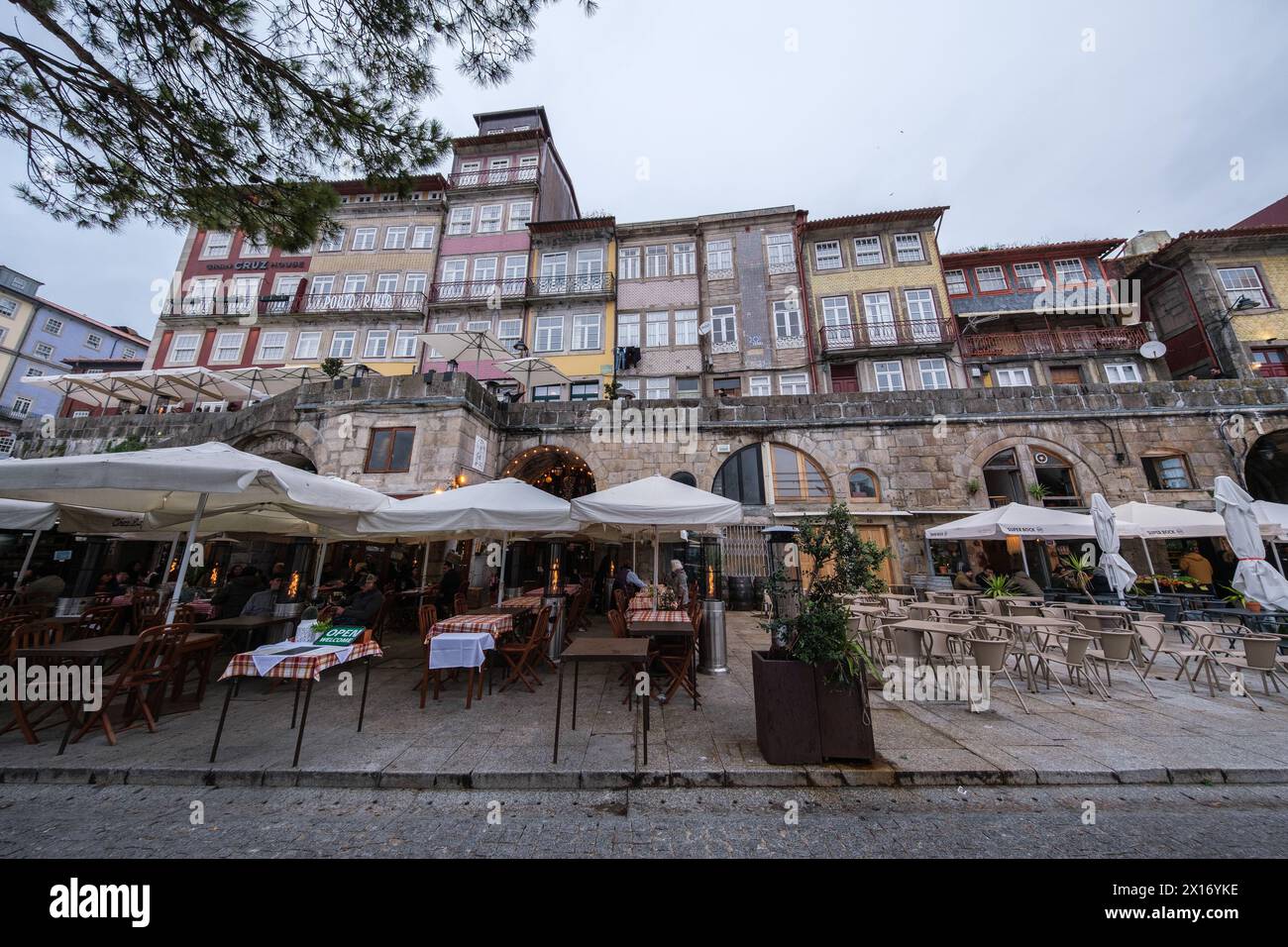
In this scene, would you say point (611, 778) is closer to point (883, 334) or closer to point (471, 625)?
point (471, 625)

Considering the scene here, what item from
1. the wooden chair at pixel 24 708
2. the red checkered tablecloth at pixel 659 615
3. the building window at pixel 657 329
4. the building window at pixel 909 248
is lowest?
the wooden chair at pixel 24 708

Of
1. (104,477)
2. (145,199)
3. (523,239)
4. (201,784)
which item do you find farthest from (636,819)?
(523,239)

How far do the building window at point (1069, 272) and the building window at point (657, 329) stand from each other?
17996 mm

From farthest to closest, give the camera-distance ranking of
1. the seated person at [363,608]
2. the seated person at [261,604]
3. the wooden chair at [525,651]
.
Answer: the seated person at [261,604] → the seated person at [363,608] → the wooden chair at [525,651]

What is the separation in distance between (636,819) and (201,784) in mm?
3444

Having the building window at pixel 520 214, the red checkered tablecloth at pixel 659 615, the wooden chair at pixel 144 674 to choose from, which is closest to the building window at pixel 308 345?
the building window at pixel 520 214

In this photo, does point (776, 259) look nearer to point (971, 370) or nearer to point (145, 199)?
point (971, 370)

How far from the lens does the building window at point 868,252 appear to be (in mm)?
20312

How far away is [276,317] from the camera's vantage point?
20.8m

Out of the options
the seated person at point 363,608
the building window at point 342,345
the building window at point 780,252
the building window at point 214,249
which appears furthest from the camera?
the building window at point 214,249

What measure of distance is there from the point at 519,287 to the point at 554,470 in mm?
9718

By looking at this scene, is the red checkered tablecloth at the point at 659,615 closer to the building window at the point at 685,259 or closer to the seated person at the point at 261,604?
the seated person at the point at 261,604

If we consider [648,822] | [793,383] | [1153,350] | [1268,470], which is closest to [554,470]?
[793,383]

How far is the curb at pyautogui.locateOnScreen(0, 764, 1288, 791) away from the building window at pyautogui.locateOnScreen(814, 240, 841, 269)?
21083 mm
